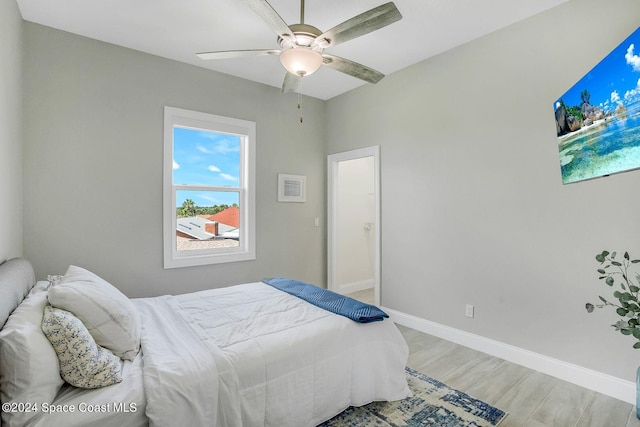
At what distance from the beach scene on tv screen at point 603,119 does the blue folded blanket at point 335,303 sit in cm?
169

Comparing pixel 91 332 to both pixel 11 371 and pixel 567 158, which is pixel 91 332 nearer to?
pixel 11 371

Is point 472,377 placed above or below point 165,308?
below

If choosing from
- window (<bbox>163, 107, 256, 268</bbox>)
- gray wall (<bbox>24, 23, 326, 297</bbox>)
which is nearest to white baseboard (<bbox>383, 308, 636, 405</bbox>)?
gray wall (<bbox>24, 23, 326, 297</bbox>)

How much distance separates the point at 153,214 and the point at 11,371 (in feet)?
7.39

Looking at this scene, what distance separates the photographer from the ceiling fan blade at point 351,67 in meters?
2.29

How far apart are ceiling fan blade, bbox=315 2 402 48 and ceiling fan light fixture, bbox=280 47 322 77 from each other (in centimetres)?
8

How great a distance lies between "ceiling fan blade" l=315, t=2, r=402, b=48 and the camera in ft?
5.78

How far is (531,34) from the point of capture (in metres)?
2.57

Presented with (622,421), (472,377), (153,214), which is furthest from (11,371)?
(622,421)

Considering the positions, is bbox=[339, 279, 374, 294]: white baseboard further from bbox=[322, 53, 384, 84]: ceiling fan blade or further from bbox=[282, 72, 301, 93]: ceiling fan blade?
bbox=[322, 53, 384, 84]: ceiling fan blade

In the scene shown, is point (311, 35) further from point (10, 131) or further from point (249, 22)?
point (10, 131)

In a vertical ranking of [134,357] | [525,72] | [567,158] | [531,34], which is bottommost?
[134,357]

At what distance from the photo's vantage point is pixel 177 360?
1.48 m

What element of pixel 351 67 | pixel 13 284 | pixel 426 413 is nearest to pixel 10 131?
pixel 13 284
